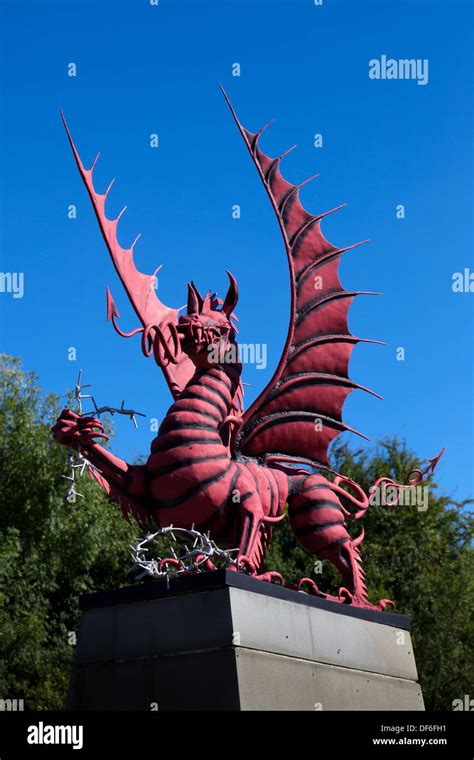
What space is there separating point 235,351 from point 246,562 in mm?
1767

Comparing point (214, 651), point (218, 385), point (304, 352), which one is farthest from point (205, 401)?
point (214, 651)

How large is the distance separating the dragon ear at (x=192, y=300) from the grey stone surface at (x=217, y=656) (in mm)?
2258

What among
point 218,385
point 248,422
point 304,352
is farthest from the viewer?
point 304,352

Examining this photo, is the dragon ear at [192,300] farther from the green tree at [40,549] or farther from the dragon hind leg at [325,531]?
the green tree at [40,549]

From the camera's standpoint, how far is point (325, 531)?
693 centimetres

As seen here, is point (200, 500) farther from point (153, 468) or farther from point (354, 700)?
point (354, 700)

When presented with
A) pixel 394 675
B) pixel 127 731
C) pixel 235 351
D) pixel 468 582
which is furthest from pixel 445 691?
pixel 127 731

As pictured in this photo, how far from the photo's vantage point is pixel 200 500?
628cm

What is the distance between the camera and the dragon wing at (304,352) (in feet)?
23.8

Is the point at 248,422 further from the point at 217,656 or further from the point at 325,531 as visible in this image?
the point at 217,656

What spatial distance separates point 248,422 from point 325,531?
1036 mm

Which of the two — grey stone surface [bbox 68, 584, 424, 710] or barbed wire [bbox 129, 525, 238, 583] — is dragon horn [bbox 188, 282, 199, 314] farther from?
grey stone surface [bbox 68, 584, 424, 710]

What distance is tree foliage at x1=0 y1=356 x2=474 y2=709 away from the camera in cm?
1524

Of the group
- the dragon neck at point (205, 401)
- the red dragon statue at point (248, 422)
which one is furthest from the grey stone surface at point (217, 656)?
the dragon neck at point (205, 401)
